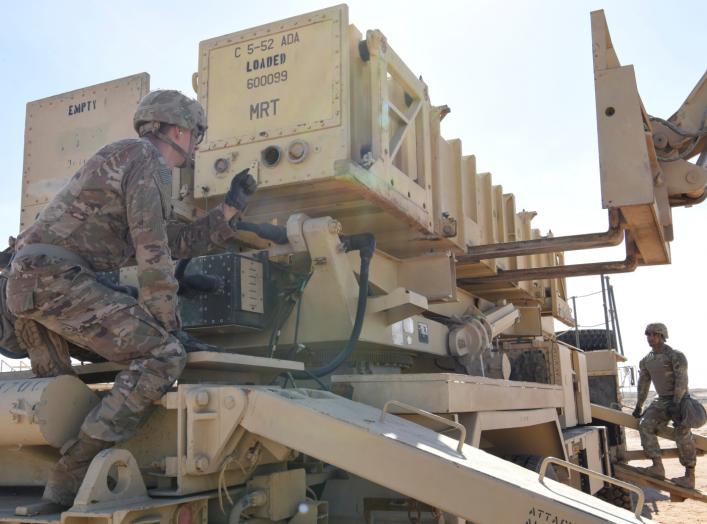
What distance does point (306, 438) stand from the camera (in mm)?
2637

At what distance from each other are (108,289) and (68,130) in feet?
9.50

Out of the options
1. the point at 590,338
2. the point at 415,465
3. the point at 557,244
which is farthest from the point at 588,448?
the point at 590,338

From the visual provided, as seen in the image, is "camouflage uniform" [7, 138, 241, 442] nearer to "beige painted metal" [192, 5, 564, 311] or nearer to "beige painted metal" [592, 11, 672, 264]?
"beige painted metal" [192, 5, 564, 311]

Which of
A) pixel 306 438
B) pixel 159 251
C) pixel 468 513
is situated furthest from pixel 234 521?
pixel 159 251

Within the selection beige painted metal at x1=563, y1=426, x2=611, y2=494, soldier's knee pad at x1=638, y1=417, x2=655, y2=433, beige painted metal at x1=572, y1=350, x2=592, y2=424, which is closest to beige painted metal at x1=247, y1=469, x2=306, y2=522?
beige painted metal at x1=563, y1=426, x2=611, y2=494

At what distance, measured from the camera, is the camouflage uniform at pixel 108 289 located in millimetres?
2791

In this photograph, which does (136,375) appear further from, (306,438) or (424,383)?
(424,383)

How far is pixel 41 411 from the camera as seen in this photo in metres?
2.76

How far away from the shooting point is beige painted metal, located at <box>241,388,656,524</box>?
245 cm

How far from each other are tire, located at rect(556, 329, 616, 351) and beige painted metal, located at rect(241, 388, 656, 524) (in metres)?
10.4

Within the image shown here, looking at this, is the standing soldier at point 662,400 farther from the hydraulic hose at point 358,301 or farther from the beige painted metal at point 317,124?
the hydraulic hose at point 358,301

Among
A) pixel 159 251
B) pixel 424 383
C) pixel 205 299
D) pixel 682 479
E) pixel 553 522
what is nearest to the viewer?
pixel 553 522

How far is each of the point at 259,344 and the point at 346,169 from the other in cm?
106

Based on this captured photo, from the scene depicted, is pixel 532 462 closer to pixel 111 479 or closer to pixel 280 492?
pixel 280 492
